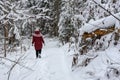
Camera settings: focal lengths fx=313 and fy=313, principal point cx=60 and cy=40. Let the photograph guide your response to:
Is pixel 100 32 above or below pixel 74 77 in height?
above

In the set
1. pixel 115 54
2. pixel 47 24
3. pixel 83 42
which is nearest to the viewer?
pixel 115 54

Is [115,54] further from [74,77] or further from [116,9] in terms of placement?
[116,9]

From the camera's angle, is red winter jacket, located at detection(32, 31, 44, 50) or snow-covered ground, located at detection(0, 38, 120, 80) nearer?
snow-covered ground, located at detection(0, 38, 120, 80)

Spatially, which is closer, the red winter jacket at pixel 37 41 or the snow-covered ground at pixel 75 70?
the snow-covered ground at pixel 75 70

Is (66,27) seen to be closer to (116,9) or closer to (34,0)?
(34,0)

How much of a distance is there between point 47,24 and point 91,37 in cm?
2445

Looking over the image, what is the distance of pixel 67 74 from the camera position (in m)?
10.7

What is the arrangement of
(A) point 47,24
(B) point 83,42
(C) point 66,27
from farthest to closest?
(A) point 47,24, (C) point 66,27, (B) point 83,42

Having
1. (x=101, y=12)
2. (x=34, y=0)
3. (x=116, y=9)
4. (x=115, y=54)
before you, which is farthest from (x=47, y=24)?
(x=115, y=54)

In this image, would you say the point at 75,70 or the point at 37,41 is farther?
the point at 37,41

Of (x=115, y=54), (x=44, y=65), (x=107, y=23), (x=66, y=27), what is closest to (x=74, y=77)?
(x=115, y=54)

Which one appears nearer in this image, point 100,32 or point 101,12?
point 100,32

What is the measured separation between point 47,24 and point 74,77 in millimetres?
25792

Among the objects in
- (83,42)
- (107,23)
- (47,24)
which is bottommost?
(47,24)
